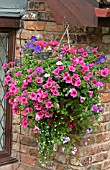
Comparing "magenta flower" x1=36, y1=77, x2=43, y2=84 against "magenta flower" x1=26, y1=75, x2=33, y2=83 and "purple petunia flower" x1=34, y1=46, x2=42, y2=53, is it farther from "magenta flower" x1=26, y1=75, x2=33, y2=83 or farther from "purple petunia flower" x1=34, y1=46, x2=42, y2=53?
"purple petunia flower" x1=34, y1=46, x2=42, y2=53

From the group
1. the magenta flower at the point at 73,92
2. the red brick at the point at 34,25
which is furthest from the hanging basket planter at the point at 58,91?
the red brick at the point at 34,25

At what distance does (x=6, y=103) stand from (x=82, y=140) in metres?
0.80

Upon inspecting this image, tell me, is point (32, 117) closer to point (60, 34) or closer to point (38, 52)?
point (38, 52)

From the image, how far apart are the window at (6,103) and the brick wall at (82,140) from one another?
2.4 inches

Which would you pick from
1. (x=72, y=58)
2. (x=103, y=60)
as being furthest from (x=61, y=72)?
(x=103, y=60)

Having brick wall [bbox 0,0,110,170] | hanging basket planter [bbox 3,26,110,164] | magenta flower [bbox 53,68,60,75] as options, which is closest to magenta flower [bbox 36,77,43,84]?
hanging basket planter [bbox 3,26,110,164]

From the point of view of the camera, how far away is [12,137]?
4230 mm

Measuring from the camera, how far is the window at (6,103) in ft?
13.6

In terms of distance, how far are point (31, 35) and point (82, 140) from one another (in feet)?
3.09

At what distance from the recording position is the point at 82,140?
381cm

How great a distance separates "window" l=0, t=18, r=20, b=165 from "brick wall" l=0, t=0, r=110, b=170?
0.06 meters

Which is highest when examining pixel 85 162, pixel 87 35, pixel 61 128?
pixel 87 35

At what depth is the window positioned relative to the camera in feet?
13.6

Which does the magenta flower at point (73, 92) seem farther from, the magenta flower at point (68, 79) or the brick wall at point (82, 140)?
the brick wall at point (82, 140)
